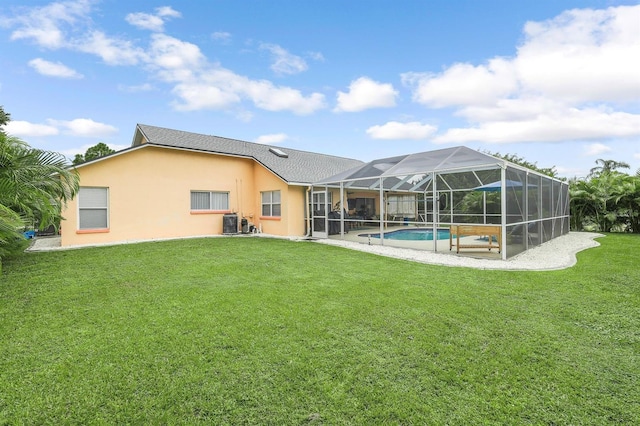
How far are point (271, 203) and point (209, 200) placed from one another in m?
3.00

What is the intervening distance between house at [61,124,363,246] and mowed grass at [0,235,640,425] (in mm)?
6226

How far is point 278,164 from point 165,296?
39.4 ft

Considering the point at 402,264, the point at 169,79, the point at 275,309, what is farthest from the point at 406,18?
the point at 275,309

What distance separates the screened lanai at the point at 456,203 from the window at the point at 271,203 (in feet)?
5.44

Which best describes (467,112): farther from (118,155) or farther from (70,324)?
(70,324)

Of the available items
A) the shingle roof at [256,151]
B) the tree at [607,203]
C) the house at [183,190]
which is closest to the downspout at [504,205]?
the house at [183,190]

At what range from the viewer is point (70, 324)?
13.4 ft

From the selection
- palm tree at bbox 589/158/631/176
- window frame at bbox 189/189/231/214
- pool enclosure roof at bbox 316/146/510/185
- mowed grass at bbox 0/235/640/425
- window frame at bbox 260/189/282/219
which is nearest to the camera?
mowed grass at bbox 0/235/640/425

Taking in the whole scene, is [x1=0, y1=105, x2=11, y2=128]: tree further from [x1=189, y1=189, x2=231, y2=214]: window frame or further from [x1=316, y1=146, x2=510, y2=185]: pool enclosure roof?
[x1=316, y1=146, x2=510, y2=185]: pool enclosure roof

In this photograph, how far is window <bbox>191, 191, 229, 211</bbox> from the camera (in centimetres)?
1481

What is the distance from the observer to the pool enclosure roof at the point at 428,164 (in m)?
9.39

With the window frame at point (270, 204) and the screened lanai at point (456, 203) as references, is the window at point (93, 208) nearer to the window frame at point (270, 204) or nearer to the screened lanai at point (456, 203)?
the window frame at point (270, 204)

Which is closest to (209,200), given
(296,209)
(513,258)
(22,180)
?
(296,209)

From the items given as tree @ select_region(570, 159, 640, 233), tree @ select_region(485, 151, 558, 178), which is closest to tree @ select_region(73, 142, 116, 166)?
tree @ select_region(570, 159, 640, 233)
